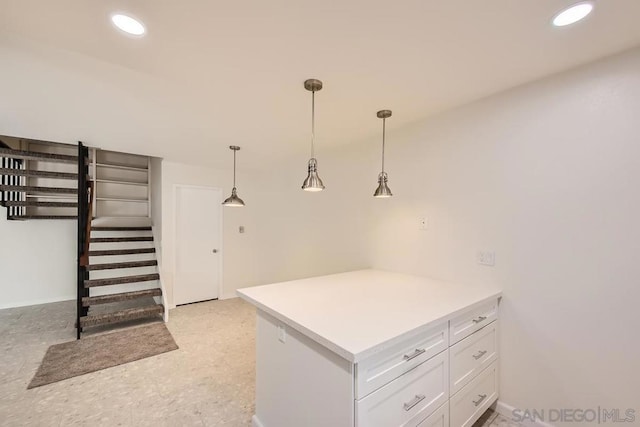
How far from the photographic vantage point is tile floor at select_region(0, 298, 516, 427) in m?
1.89

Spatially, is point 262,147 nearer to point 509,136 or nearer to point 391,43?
point 391,43

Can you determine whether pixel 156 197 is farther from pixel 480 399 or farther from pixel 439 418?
pixel 480 399

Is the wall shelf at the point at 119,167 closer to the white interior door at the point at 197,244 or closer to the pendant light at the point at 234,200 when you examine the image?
the white interior door at the point at 197,244

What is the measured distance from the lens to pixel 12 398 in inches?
80.8

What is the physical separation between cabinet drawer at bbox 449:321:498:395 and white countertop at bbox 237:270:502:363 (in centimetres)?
24

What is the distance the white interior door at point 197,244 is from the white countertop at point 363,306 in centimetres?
294

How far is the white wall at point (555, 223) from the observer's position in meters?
1.50

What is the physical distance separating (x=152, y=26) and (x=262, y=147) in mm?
2104

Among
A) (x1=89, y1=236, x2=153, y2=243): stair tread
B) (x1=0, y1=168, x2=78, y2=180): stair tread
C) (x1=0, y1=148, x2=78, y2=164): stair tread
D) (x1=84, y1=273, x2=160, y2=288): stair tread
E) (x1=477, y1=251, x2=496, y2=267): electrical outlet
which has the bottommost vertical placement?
(x1=84, y1=273, x2=160, y2=288): stair tread

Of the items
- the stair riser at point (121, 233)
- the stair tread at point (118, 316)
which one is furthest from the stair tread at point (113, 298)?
the stair riser at point (121, 233)

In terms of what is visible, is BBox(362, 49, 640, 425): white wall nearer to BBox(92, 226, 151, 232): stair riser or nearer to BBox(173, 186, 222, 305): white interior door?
BBox(173, 186, 222, 305): white interior door

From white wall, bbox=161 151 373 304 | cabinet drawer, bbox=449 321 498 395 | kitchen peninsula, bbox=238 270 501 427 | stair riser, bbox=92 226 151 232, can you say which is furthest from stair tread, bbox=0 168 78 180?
cabinet drawer, bbox=449 321 498 395

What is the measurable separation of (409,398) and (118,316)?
3656mm

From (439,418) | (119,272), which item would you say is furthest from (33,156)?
(439,418)
